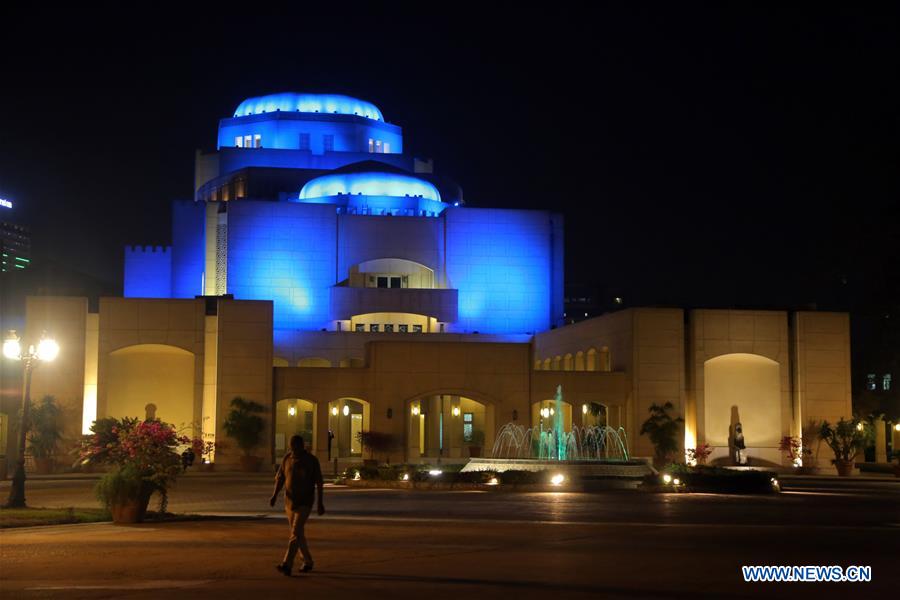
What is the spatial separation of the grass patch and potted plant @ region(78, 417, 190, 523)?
444mm

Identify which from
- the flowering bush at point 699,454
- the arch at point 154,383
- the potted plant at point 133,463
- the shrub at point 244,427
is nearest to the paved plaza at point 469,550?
the potted plant at point 133,463

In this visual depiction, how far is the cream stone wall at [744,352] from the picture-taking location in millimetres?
46094

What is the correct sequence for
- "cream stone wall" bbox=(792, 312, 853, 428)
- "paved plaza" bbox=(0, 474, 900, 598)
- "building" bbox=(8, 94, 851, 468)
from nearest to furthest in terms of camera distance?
1. "paved plaza" bbox=(0, 474, 900, 598)
2. "building" bbox=(8, 94, 851, 468)
3. "cream stone wall" bbox=(792, 312, 853, 428)

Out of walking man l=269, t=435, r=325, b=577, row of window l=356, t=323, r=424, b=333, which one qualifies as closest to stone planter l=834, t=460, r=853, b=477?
row of window l=356, t=323, r=424, b=333

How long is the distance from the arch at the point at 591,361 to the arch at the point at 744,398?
259 inches

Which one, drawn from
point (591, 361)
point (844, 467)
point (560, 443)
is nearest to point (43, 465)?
point (560, 443)

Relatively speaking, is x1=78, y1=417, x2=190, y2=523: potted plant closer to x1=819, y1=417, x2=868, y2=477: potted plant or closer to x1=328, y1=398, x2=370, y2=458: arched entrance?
x1=819, y1=417, x2=868, y2=477: potted plant

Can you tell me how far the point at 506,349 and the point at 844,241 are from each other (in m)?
30.0

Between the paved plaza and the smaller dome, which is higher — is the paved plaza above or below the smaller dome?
below

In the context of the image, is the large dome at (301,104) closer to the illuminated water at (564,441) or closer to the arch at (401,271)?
the arch at (401,271)

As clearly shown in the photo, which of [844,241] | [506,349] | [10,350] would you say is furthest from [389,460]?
[844,241]

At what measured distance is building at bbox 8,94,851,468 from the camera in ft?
147

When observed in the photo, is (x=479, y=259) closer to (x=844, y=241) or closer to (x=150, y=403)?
(x=150, y=403)

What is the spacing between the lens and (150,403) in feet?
148
